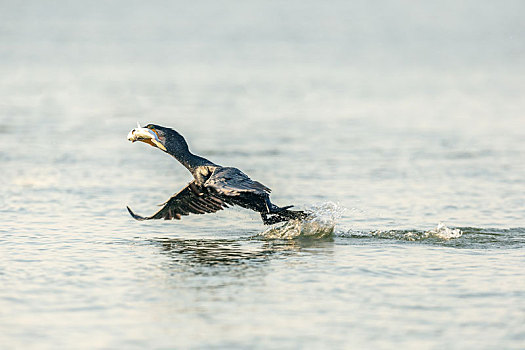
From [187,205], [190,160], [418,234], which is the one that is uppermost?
[190,160]

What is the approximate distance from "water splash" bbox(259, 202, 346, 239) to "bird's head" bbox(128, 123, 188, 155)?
66.4 inches

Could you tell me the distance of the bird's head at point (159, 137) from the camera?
12406 mm

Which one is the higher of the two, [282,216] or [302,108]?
[302,108]

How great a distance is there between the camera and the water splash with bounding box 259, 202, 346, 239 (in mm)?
13148

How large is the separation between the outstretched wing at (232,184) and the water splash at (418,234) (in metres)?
2.14

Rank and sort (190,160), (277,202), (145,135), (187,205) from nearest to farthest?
(145,135)
(190,160)
(187,205)
(277,202)

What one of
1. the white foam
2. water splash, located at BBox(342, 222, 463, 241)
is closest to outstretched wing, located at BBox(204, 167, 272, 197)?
Answer: water splash, located at BBox(342, 222, 463, 241)

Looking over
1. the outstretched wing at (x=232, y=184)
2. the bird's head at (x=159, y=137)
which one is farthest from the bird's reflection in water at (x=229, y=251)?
the bird's head at (x=159, y=137)

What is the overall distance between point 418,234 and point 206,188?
2.85 meters

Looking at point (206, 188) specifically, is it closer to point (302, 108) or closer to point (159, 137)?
point (159, 137)

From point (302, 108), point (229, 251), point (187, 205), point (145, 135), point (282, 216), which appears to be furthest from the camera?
point (302, 108)

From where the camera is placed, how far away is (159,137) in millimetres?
12523

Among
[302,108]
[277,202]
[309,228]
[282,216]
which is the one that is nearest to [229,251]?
[282,216]

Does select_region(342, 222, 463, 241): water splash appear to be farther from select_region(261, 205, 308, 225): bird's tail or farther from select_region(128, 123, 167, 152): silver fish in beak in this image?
select_region(128, 123, 167, 152): silver fish in beak
